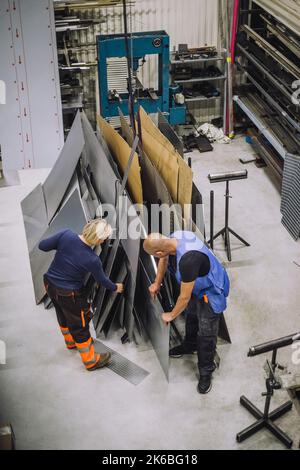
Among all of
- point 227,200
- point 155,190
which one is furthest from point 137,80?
point 155,190

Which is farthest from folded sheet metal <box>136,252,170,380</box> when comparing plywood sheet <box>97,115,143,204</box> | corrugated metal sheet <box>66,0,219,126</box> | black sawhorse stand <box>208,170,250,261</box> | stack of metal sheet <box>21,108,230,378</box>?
corrugated metal sheet <box>66,0,219,126</box>

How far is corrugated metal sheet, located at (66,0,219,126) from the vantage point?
24.3ft

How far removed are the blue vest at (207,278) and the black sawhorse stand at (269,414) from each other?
55 centimetres

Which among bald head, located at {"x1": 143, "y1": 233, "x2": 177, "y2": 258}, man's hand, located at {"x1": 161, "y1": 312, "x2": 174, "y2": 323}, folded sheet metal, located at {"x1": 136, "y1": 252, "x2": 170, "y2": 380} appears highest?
bald head, located at {"x1": 143, "y1": 233, "x2": 177, "y2": 258}

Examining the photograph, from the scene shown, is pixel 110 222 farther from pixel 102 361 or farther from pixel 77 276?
pixel 102 361

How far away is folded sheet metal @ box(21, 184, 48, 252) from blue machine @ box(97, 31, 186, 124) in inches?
66.5

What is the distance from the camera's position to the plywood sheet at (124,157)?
471 centimetres

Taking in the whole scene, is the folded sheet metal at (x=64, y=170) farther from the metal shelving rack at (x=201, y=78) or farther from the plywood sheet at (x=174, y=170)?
the metal shelving rack at (x=201, y=78)

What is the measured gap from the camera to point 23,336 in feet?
15.3

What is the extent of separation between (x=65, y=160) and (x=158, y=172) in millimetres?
1163

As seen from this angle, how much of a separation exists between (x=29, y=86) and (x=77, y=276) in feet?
11.4

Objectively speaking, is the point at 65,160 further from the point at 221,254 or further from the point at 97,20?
the point at 97,20

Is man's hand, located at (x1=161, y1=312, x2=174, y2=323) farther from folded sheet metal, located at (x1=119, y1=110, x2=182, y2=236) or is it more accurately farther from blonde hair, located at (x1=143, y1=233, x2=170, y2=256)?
folded sheet metal, located at (x1=119, y1=110, x2=182, y2=236)

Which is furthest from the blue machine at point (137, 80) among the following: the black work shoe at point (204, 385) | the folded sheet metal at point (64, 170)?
the black work shoe at point (204, 385)
